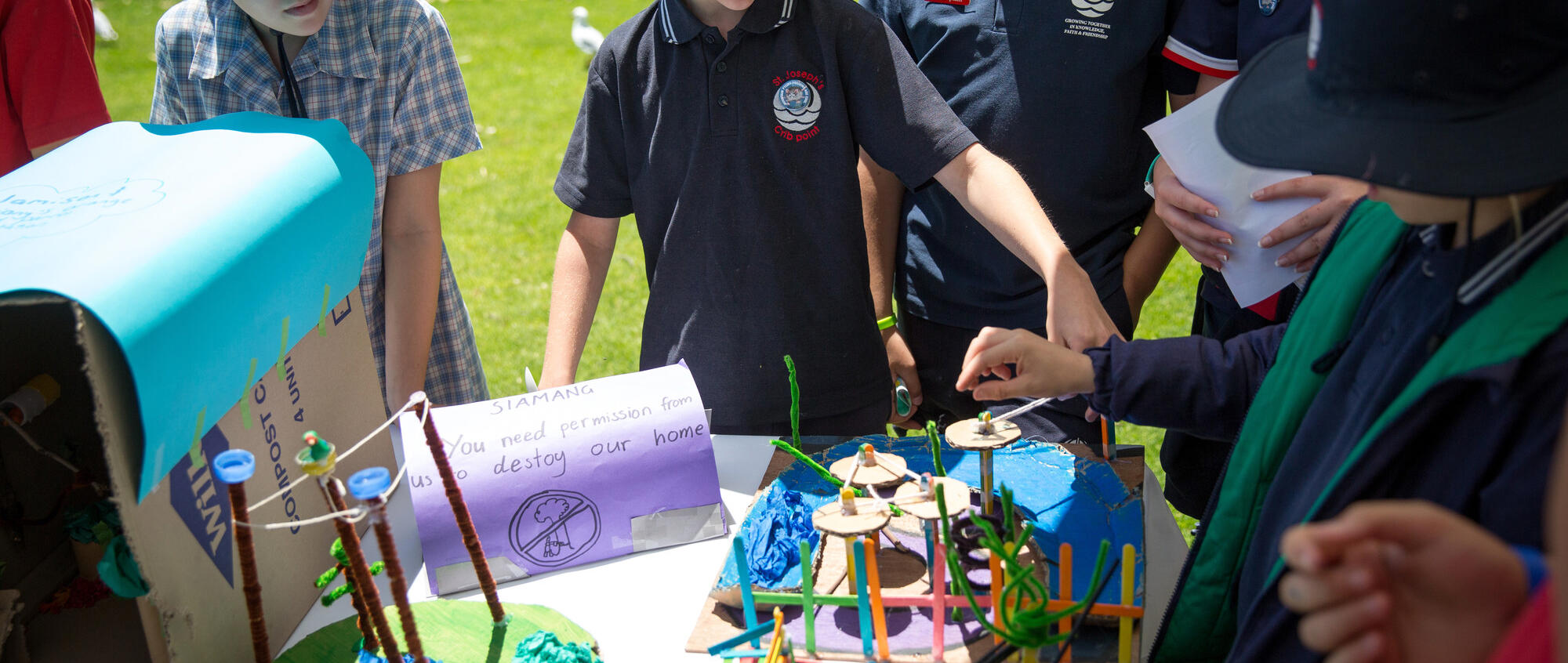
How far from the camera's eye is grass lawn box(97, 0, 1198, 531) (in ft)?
11.9

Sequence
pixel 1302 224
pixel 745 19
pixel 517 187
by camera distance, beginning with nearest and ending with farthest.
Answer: pixel 1302 224
pixel 745 19
pixel 517 187

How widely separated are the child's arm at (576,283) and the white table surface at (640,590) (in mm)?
353

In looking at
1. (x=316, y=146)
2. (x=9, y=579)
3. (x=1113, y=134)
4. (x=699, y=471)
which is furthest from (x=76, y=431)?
(x=1113, y=134)

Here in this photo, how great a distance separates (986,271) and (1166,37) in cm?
46

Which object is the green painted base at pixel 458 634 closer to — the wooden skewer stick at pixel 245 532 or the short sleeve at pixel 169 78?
the wooden skewer stick at pixel 245 532

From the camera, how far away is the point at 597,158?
1540 millimetres

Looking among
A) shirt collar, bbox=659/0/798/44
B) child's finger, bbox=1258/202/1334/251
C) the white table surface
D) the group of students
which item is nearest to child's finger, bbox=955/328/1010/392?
the group of students

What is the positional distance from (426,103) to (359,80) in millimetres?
102

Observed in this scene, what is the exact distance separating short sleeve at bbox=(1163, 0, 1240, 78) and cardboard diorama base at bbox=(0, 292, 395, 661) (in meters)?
1.24

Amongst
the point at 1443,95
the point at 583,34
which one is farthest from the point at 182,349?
the point at 583,34

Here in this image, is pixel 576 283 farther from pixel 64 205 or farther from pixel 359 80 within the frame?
pixel 64 205

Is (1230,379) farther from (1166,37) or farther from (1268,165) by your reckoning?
(1166,37)

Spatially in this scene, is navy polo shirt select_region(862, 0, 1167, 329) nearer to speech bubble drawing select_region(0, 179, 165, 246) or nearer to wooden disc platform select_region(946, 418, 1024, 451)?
wooden disc platform select_region(946, 418, 1024, 451)

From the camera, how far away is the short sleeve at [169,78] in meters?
1.54
